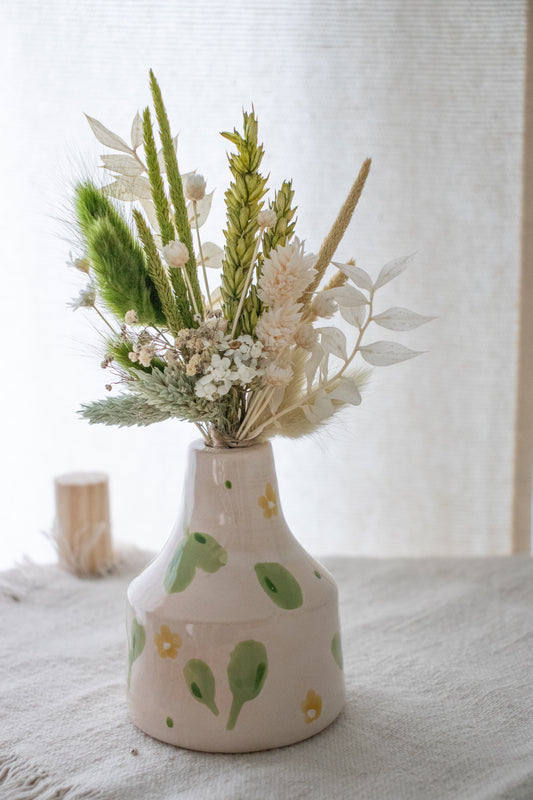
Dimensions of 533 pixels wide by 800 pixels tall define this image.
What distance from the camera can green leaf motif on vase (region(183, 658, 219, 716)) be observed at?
0.60 m

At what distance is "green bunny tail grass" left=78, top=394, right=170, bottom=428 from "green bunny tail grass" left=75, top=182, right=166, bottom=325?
0.06 m

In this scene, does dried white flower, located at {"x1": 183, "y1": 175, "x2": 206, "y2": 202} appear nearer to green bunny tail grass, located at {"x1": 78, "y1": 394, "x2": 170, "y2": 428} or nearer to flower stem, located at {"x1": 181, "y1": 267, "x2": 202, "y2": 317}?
flower stem, located at {"x1": 181, "y1": 267, "x2": 202, "y2": 317}

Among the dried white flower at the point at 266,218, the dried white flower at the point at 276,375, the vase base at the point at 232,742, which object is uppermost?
the dried white flower at the point at 266,218

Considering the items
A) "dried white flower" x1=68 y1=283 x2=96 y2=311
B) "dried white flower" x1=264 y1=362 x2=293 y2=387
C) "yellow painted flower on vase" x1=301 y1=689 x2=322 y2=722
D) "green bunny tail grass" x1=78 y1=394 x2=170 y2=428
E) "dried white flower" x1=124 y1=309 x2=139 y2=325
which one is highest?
"dried white flower" x1=68 y1=283 x2=96 y2=311

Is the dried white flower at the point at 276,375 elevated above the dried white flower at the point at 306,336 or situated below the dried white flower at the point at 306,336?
below

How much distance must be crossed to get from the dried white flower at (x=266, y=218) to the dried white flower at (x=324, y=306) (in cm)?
7

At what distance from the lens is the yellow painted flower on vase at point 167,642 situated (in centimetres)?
61

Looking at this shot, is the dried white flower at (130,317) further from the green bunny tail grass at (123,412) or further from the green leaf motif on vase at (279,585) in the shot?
the green leaf motif on vase at (279,585)

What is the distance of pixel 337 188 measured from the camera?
3.88 feet

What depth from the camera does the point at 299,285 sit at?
23.2 inches

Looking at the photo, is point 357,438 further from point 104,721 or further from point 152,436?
point 104,721

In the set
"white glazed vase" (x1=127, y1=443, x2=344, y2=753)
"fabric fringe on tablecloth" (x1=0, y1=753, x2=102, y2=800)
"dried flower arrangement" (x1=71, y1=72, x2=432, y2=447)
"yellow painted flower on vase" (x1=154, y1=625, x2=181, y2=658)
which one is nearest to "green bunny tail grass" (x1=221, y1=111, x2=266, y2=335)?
"dried flower arrangement" (x1=71, y1=72, x2=432, y2=447)

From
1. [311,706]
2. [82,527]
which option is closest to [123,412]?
[311,706]

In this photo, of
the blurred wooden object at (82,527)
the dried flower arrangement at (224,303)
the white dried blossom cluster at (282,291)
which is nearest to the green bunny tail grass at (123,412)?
the dried flower arrangement at (224,303)
